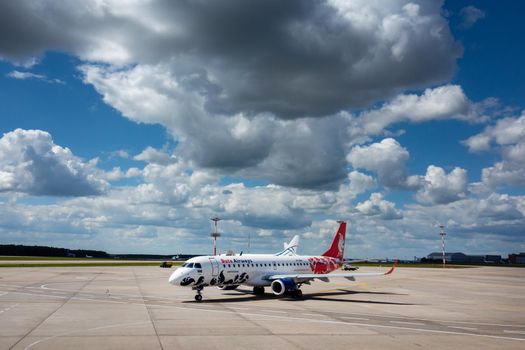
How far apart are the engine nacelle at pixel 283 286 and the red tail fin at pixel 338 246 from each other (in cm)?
1676

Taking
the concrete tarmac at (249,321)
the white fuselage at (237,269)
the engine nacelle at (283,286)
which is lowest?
the concrete tarmac at (249,321)

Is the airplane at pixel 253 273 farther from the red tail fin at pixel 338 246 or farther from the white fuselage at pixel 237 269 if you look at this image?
the red tail fin at pixel 338 246

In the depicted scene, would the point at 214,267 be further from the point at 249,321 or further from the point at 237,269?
the point at 249,321

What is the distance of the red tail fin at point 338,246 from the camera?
61719 millimetres

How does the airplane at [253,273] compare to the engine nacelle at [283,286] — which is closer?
the airplane at [253,273]

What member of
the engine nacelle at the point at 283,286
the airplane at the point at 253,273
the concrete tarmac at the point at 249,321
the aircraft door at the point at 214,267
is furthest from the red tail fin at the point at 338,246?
the aircraft door at the point at 214,267

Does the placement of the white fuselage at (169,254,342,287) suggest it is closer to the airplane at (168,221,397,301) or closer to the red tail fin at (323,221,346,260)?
the airplane at (168,221,397,301)

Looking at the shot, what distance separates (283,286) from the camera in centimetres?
4519

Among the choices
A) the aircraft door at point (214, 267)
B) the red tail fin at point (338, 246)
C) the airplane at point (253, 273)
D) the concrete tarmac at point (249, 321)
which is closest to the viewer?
the concrete tarmac at point (249, 321)

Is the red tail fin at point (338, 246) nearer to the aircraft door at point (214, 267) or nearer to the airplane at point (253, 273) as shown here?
the airplane at point (253, 273)

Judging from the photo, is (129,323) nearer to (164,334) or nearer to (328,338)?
(164,334)

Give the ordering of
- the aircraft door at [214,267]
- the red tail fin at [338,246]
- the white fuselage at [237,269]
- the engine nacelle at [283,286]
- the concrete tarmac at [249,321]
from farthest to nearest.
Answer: the red tail fin at [338,246] → the engine nacelle at [283,286] → the aircraft door at [214,267] → the white fuselage at [237,269] → the concrete tarmac at [249,321]

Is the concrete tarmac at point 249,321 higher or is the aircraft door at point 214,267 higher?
the aircraft door at point 214,267

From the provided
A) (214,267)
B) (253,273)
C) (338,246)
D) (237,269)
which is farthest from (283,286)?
(338,246)
